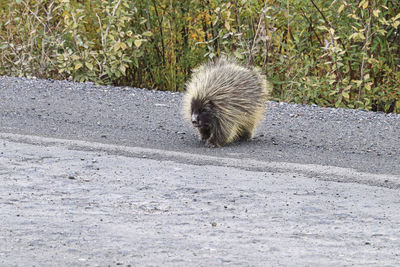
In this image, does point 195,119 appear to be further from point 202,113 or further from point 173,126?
point 173,126

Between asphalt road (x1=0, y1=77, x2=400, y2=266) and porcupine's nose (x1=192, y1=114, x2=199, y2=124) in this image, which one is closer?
asphalt road (x1=0, y1=77, x2=400, y2=266)

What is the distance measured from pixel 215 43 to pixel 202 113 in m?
4.33

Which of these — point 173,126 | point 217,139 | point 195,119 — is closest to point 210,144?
point 217,139

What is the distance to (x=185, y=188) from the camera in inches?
236

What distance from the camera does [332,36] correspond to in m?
10.8

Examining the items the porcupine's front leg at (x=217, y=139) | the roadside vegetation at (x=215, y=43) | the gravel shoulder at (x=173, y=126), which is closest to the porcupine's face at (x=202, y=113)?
the porcupine's front leg at (x=217, y=139)

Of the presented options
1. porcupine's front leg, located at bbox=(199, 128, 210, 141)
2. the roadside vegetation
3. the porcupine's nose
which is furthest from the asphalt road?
the roadside vegetation

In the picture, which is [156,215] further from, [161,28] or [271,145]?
[161,28]

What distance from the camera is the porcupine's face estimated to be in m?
8.05

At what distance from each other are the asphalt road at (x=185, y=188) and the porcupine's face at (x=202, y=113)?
27 cm

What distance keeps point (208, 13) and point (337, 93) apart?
7.79ft

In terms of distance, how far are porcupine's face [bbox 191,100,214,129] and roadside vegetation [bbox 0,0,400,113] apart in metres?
3.27

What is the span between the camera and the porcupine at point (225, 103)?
8070 millimetres

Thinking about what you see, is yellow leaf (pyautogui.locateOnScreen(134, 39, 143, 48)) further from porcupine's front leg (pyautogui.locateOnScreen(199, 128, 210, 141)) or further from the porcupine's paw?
the porcupine's paw
